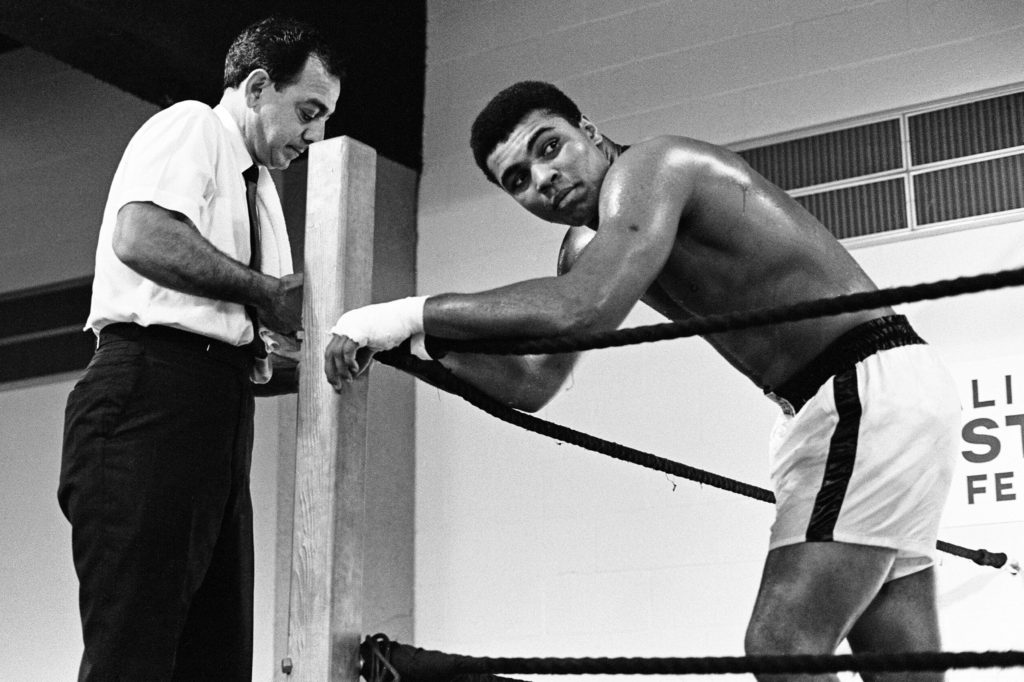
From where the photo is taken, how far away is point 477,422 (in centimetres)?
454

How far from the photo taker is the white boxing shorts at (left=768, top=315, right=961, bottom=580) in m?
1.70

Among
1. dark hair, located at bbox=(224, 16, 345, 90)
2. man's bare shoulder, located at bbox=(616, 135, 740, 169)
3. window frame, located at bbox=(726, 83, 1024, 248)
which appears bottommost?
man's bare shoulder, located at bbox=(616, 135, 740, 169)

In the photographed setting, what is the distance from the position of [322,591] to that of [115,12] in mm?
2640

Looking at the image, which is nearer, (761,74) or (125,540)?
(125,540)

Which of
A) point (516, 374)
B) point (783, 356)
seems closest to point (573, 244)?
point (516, 374)

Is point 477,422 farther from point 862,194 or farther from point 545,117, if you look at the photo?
point 545,117

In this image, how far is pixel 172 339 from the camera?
1856 mm

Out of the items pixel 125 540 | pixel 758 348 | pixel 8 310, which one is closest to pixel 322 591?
pixel 125 540

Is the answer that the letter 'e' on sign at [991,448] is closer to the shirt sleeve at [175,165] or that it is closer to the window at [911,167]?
the window at [911,167]

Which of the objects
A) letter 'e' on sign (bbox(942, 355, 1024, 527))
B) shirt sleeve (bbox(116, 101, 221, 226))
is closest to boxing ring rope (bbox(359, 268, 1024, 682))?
shirt sleeve (bbox(116, 101, 221, 226))

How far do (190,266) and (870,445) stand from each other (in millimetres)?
920

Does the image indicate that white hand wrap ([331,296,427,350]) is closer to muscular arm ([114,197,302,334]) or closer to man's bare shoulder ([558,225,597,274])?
muscular arm ([114,197,302,334])

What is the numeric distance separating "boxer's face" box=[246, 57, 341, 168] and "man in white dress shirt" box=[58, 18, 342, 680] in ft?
0.33

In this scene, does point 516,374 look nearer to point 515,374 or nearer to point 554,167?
point 515,374
